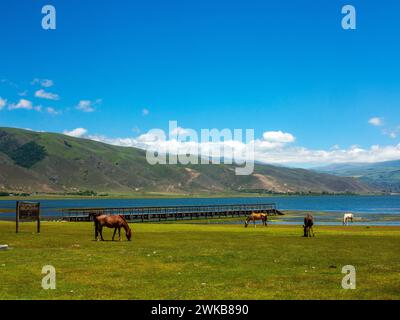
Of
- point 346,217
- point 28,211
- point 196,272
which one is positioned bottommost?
point 346,217

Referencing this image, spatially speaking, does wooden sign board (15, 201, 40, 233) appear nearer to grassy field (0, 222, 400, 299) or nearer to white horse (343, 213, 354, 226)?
Answer: grassy field (0, 222, 400, 299)

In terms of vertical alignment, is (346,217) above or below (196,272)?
below

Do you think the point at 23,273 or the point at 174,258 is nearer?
the point at 23,273

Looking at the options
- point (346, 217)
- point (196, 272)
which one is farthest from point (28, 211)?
point (346, 217)

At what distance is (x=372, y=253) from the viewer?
2845 cm

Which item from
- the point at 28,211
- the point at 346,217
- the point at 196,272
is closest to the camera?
the point at 196,272

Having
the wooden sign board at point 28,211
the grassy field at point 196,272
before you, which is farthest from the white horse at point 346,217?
the wooden sign board at point 28,211

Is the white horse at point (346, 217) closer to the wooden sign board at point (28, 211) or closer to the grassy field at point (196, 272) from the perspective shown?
the grassy field at point (196, 272)

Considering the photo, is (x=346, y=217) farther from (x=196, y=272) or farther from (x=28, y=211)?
(x=196, y=272)

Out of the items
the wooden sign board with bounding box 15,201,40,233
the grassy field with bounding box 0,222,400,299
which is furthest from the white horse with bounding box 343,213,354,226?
the wooden sign board with bounding box 15,201,40,233

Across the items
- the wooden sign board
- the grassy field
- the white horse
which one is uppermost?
the wooden sign board

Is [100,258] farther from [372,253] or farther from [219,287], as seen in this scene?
[372,253]
